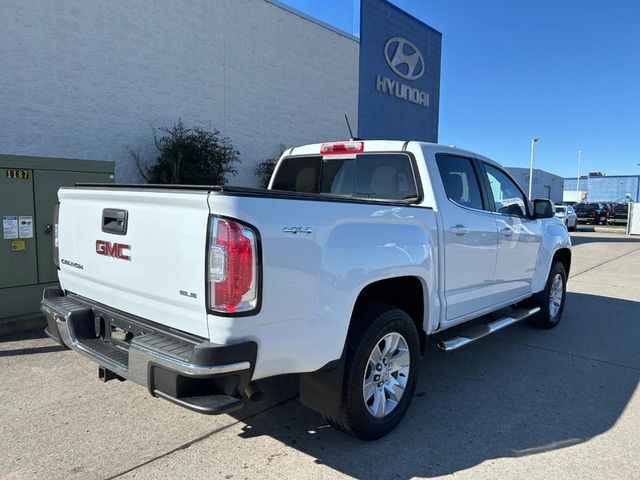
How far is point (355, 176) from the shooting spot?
14.5 ft

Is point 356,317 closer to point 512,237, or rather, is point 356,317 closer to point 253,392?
point 253,392

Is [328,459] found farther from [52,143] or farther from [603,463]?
[52,143]

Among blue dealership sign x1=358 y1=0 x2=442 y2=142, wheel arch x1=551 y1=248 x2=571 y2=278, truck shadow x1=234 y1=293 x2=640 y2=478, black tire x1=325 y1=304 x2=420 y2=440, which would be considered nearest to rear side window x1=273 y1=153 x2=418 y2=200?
black tire x1=325 y1=304 x2=420 y2=440

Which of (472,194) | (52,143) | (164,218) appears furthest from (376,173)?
(52,143)

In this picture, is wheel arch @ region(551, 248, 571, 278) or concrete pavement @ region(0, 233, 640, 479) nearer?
concrete pavement @ region(0, 233, 640, 479)

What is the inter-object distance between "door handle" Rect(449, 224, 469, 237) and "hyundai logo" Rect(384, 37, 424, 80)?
15255 mm

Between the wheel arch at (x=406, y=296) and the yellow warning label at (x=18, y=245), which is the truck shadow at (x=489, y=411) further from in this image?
the yellow warning label at (x=18, y=245)

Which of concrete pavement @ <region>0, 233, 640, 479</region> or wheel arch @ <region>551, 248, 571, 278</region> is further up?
wheel arch @ <region>551, 248, 571, 278</region>

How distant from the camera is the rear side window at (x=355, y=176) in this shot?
4074 mm

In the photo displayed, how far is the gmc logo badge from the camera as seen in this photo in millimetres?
2982

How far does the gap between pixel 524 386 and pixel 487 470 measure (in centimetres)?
158

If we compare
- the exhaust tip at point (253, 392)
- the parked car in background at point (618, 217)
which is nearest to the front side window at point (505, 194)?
the exhaust tip at point (253, 392)

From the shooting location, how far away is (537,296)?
6.01 metres

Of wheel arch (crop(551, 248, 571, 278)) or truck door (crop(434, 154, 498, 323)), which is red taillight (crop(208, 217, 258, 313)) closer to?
truck door (crop(434, 154, 498, 323))
